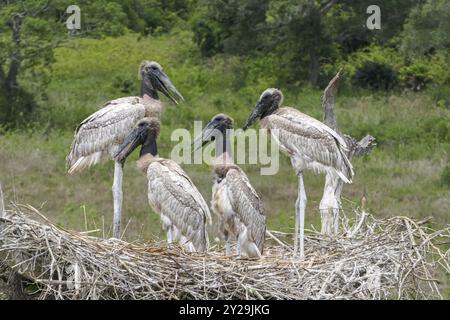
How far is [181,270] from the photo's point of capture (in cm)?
1110

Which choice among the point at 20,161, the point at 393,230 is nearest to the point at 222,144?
the point at 393,230

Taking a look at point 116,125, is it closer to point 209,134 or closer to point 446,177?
point 209,134

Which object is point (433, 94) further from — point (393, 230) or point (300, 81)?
point (393, 230)

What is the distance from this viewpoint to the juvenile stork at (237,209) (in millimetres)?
12664

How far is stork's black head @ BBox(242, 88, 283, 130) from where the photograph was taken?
13.4 m

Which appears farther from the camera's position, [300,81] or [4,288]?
[300,81]

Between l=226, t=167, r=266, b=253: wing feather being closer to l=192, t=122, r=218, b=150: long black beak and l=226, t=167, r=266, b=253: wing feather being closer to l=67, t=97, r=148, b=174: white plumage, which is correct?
l=192, t=122, r=218, b=150: long black beak

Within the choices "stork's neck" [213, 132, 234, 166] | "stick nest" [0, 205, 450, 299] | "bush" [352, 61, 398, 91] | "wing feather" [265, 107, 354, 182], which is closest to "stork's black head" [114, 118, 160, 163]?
"stork's neck" [213, 132, 234, 166]

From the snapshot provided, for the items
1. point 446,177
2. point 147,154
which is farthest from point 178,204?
point 446,177

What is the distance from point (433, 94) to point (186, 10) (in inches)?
485

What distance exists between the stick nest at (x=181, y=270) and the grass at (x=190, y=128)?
21.8 ft

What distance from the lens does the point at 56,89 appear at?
3225 centimetres

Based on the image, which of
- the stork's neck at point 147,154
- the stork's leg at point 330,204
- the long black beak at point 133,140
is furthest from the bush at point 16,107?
the stork's neck at point 147,154

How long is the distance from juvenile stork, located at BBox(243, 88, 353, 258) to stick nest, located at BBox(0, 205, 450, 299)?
1.25 meters
